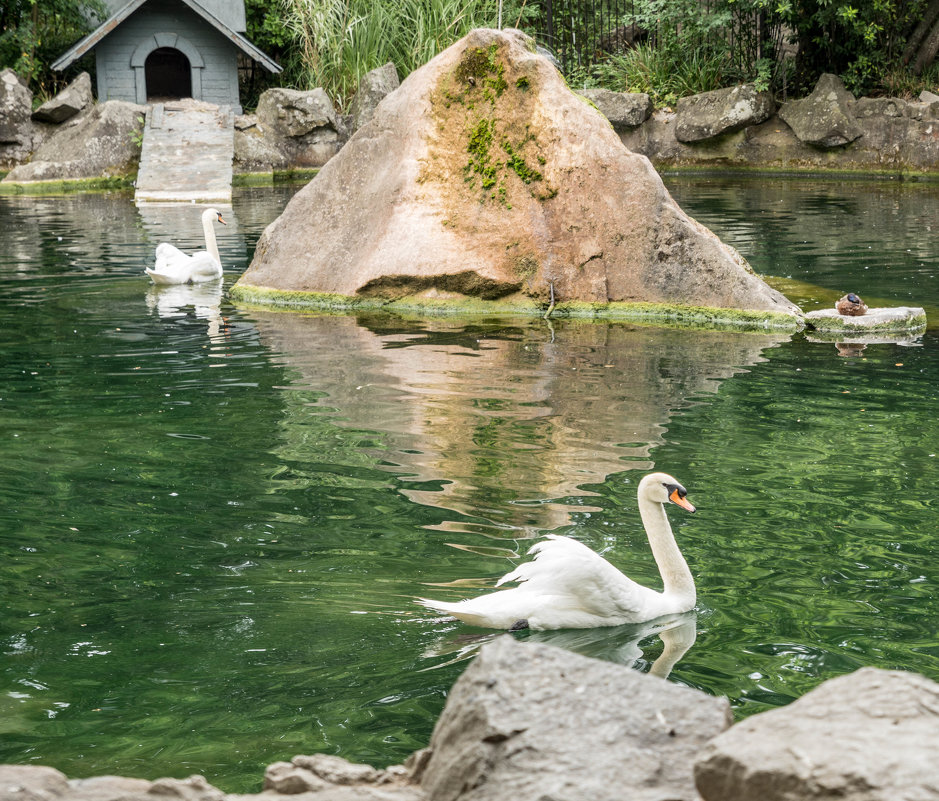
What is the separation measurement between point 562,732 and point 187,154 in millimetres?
21773

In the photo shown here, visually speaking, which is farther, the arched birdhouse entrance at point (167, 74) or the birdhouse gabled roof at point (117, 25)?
the arched birdhouse entrance at point (167, 74)

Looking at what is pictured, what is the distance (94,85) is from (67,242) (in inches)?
510

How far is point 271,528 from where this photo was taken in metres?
5.46

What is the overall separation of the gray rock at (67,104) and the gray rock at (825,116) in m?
14.1

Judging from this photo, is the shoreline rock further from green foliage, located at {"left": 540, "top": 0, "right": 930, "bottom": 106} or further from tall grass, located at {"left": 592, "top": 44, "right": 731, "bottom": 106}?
tall grass, located at {"left": 592, "top": 44, "right": 731, "bottom": 106}

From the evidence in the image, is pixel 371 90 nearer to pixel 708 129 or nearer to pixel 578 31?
pixel 578 31

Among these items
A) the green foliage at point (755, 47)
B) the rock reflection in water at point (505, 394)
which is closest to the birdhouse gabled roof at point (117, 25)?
the green foliage at point (755, 47)

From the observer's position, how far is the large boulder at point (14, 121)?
23.3 metres

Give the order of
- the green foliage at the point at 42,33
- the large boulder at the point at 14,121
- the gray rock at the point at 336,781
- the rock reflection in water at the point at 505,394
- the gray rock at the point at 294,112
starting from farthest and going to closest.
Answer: the green foliage at the point at 42,33 → the gray rock at the point at 294,112 → the large boulder at the point at 14,121 → the rock reflection in water at the point at 505,394 → the gray rock at the point at 336,781

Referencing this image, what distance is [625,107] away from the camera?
23.8 m

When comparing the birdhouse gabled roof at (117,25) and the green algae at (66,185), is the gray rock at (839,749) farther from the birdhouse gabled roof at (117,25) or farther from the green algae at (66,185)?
the birdhouse gabled roof at (117,25)

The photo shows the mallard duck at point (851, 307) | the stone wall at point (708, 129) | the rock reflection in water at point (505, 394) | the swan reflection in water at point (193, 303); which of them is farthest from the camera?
the stone wall at point (708, 129)

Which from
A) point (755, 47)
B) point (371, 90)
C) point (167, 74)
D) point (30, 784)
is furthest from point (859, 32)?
point (30, 784)

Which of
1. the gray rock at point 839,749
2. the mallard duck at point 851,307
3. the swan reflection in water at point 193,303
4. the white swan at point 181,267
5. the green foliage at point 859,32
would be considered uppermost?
the green foliage at point 859,32
